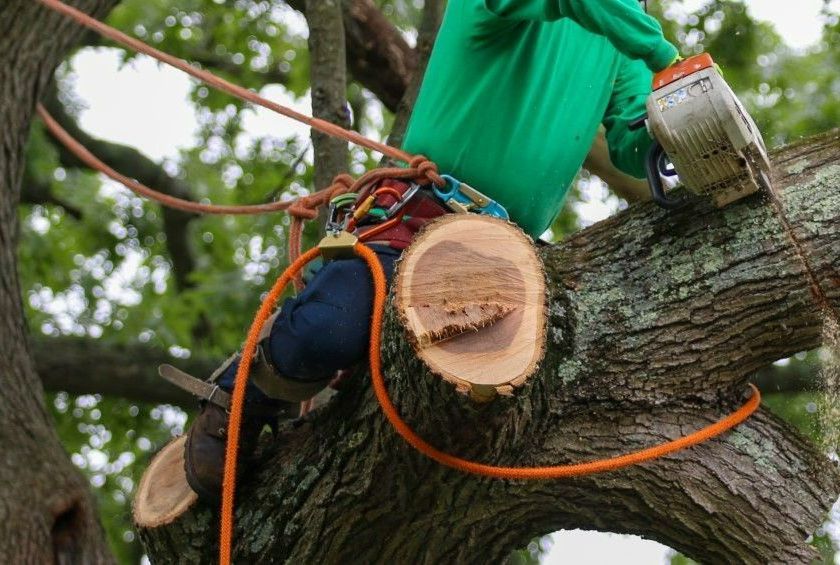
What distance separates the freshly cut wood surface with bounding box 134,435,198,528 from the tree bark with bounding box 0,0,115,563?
1.70 ft

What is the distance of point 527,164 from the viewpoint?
2.66m

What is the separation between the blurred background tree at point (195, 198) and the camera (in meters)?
5.58

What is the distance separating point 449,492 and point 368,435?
7.9 inches

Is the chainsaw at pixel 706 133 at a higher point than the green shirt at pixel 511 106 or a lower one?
higher

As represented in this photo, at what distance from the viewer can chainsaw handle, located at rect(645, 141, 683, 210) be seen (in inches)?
95.0

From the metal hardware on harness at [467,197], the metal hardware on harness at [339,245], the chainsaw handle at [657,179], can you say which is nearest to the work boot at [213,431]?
the metal hardware on harness at [339,245]

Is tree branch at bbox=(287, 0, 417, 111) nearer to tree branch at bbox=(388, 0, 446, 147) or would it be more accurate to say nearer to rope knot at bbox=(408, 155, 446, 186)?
tree branch at bbox=(388, 0, 446, 147)

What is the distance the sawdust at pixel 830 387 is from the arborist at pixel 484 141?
2.14ft

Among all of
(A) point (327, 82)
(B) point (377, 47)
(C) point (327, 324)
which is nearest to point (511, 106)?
(C) point (327, 324)

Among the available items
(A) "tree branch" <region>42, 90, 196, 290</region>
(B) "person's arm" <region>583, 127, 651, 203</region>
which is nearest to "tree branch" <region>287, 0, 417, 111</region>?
(B) "person's arm" <region>583, 127, 651, 203</region>

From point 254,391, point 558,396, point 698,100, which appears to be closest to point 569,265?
point 558,396

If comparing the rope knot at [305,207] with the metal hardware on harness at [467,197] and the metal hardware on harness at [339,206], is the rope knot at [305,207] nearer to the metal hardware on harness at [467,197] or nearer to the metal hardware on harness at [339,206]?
the metal hardware on harness at [339,206]

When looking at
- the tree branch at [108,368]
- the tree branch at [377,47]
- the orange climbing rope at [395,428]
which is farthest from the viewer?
the tree branch at [108,368]

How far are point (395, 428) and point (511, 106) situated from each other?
91 centimetres
